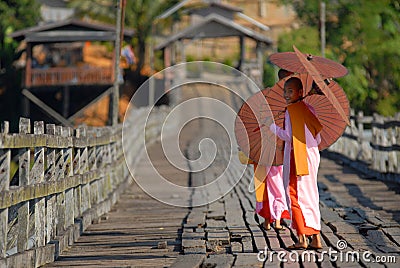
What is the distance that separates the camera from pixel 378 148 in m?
16.4

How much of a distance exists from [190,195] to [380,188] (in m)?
3.21

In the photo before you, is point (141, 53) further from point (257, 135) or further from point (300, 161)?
point (300, 161)

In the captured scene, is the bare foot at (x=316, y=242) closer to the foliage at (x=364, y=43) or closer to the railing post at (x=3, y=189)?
the railing post at (x=3, y=189)

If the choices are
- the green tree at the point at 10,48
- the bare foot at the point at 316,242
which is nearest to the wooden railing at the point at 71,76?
the green tree at the point at 10,48

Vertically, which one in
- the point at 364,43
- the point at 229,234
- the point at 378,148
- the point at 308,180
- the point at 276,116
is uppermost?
the point at 364,43

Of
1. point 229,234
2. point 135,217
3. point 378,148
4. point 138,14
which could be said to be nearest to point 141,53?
point 138,14

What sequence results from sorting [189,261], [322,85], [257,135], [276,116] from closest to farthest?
[189,261] → [322,85] → [276,116] → [257,135]

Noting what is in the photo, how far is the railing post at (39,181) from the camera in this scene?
304 inches

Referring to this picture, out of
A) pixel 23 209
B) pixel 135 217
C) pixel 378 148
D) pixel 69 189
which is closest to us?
pixel 23 209

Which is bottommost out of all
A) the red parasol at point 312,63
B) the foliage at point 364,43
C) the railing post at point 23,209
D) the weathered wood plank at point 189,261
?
the weathered wood plank at point 189,261

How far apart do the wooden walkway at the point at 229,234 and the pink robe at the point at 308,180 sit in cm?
34

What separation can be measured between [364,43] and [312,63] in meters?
35.2

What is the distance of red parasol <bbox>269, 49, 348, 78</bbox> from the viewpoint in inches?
320

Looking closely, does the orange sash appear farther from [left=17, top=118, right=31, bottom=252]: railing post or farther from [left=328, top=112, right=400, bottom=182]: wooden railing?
[left=328, top=112, right=400, bottom=182]: wooden railing
